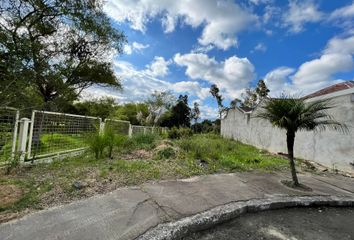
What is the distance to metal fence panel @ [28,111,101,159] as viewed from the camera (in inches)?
195

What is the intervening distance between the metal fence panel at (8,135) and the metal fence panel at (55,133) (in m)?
0.49

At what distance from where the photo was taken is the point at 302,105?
168 inches

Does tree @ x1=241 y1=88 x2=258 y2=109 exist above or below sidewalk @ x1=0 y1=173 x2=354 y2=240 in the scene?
above

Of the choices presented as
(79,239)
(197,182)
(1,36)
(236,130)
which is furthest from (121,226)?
(236,130)

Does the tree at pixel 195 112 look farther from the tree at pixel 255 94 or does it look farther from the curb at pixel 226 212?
the curb at pixel 226 212

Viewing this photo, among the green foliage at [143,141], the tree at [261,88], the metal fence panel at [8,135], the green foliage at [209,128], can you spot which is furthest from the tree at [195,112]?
the metal fence panel at [8,135]

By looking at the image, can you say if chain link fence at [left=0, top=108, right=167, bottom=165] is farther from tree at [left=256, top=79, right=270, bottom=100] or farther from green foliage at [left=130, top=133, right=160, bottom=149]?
tree at [left=256, top=79, right=270, bottom=100]

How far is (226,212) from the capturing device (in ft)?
9.37

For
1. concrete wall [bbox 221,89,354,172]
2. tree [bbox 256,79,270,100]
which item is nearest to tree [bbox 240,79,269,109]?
tree [bbox 256,79,270,100]

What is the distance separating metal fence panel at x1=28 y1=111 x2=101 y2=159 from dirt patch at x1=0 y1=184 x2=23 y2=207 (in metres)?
1.71

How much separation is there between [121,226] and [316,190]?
3.94 metres

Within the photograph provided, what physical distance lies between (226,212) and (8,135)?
4268mm

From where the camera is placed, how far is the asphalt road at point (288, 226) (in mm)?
2525

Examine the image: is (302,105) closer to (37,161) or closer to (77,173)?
(77,173)
